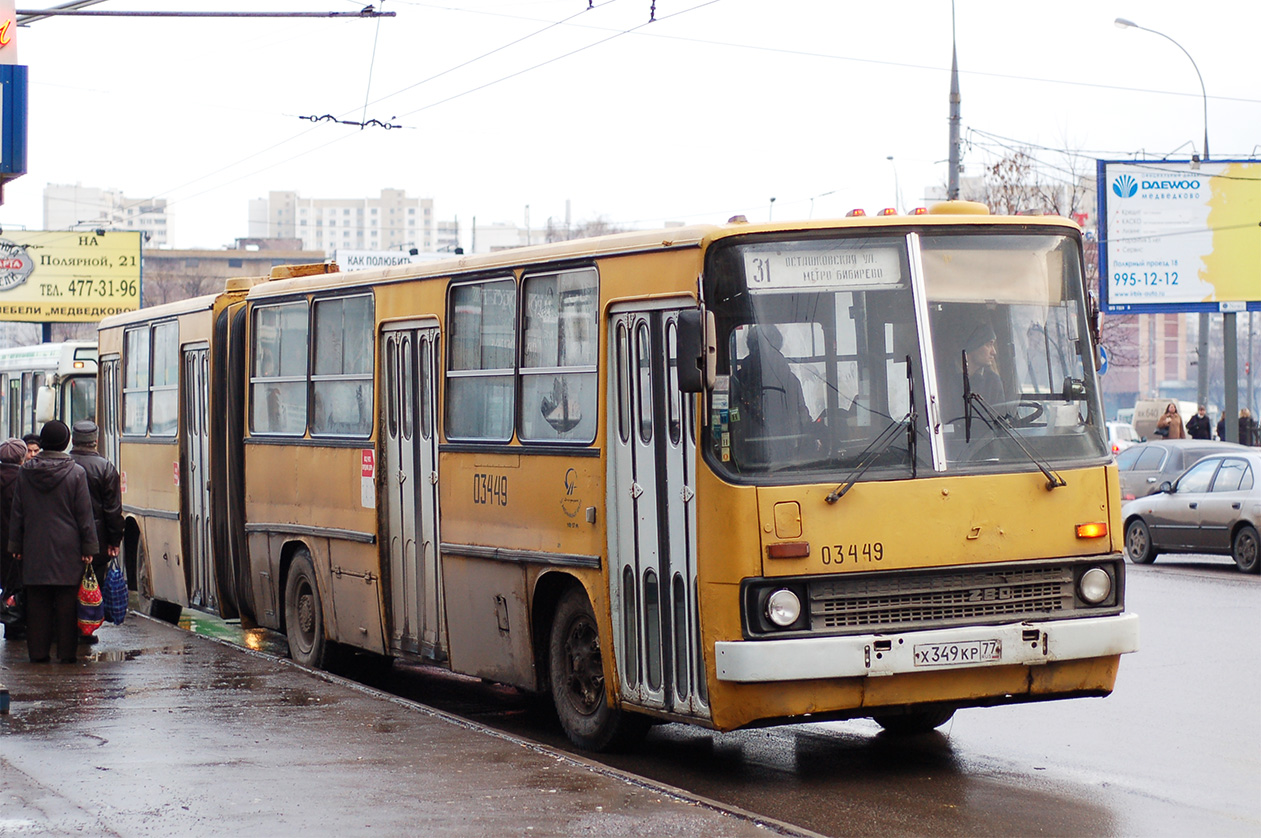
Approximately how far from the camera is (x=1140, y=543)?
73.1ft

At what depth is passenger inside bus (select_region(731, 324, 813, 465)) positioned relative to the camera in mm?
7840

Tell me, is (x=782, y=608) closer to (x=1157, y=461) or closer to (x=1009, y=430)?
(x=1009, y=430)

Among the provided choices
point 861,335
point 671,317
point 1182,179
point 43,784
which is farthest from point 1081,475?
point 1182,179

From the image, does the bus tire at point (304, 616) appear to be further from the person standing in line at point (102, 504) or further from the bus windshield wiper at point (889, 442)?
the bus windshield wiper at point (889, 442)

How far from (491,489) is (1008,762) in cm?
327

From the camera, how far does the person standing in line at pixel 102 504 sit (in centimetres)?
1259

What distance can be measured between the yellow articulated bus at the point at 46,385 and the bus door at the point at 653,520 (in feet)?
60.4

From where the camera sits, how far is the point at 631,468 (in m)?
8.52

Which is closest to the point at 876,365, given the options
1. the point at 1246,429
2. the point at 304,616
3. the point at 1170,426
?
the point at 304,616

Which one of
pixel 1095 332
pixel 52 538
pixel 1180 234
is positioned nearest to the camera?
pixel 1095 332

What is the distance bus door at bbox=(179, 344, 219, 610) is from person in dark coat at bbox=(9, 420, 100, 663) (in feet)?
8.95

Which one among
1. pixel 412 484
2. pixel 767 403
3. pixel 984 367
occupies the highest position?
pixel 984 367

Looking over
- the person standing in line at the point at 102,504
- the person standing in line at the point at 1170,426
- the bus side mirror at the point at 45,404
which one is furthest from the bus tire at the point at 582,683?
the person standing in line at the point at 1170,426

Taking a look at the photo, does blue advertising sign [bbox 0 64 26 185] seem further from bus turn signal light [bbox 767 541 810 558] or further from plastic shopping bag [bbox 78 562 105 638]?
bus turn signal light [bbox 767 541 810 558]
